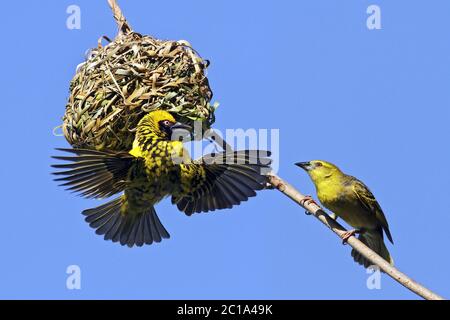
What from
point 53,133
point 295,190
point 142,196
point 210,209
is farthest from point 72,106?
point 295,190

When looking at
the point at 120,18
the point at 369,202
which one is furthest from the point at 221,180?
the point at 369,202

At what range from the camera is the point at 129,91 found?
14.7 feet

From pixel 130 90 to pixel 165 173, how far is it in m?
0.56

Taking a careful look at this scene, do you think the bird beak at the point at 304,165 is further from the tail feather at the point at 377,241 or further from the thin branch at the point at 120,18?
the thin branch at the point at 120,18

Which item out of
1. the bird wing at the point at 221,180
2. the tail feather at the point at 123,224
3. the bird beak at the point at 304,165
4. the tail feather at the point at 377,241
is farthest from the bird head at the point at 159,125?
the tail feather at the point at 377,241

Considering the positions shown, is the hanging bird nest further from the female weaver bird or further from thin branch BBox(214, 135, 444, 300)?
thin branch BBox(214, 135, 444, 300)

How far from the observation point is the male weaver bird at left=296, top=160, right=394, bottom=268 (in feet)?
18.5

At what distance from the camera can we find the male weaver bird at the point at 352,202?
18.5ft

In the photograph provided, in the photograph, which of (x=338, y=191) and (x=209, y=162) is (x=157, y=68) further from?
(x=338, y=191)

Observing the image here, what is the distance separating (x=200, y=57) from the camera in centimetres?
476

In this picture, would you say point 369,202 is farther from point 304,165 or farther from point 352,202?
point 304,165

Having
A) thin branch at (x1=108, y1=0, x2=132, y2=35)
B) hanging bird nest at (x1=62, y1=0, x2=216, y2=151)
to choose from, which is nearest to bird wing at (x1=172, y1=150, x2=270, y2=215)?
hanging bird nest at (x1=62, y1=0, x2=216, y2=151)

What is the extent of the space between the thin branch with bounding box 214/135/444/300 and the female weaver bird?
16cm

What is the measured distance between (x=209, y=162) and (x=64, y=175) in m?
0.83
